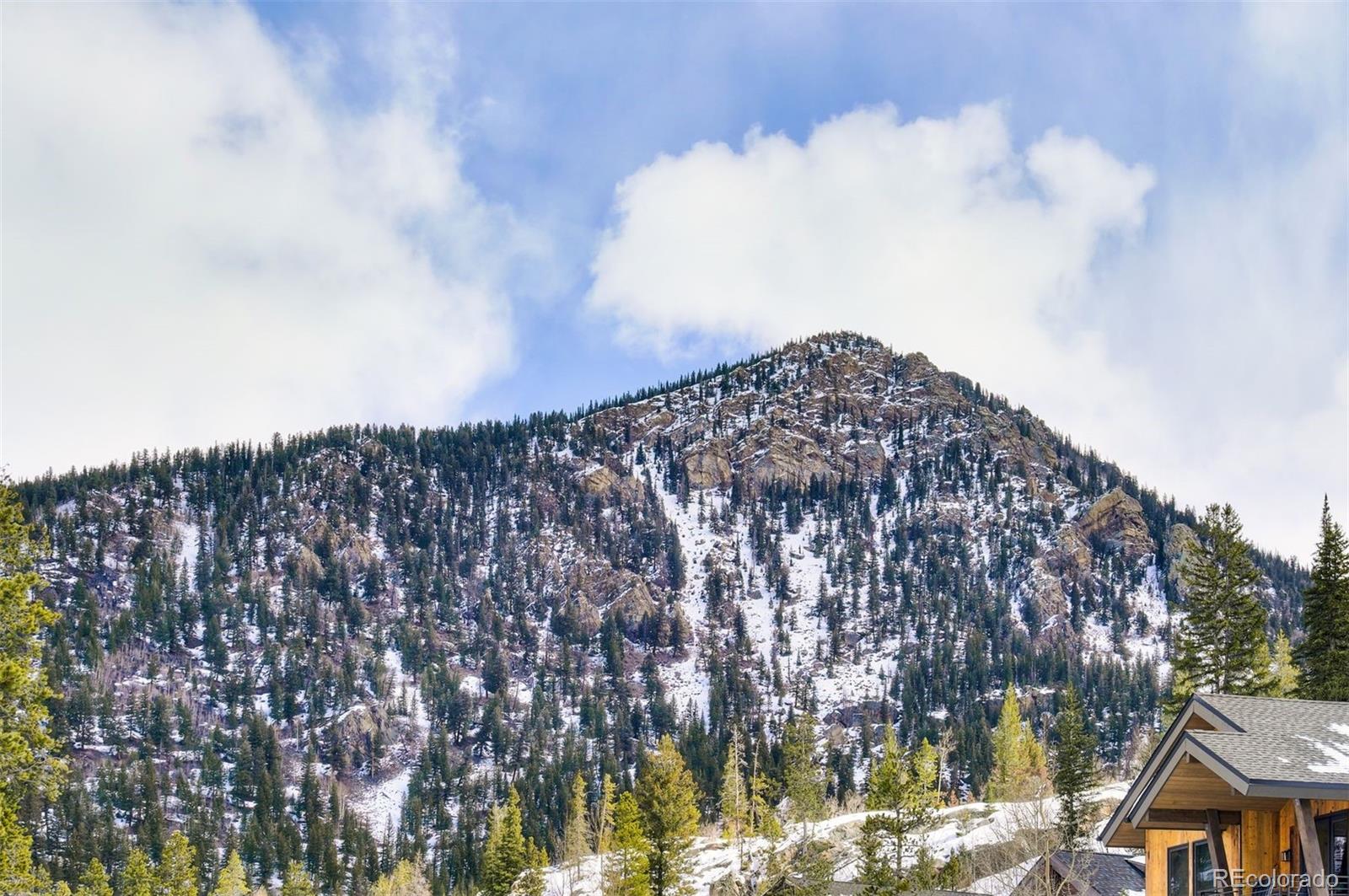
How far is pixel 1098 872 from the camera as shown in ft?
135

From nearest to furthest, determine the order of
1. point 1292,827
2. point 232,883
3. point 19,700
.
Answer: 1. point 1292,827
2. point 19,700
3. point 232,883

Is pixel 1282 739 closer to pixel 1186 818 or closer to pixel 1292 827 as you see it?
pixel 1292 827

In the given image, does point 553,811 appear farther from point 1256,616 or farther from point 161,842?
point 1256,616

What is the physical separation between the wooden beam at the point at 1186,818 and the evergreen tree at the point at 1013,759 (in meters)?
60.1

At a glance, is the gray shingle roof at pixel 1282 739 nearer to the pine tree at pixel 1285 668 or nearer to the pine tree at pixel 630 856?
the pine tree at pixel 1285 668

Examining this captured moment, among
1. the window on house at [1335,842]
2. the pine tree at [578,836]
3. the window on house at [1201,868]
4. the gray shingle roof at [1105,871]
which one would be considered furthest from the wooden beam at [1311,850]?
the pine tree at [578,836]

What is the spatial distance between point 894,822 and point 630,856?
18.9m

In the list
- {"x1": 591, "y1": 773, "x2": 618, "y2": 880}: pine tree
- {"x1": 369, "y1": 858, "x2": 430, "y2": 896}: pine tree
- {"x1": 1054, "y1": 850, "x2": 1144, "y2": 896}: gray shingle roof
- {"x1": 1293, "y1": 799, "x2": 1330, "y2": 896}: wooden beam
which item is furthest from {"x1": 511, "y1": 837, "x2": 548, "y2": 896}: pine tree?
{"x1": 1293, "y1": 799, "x2": 1330, "y2": 896}: wooden beam

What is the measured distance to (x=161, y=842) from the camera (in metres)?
145

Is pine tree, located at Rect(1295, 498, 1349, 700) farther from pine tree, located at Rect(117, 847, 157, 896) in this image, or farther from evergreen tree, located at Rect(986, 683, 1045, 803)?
pine tree, located at Rect(117, 847, 157, 896)

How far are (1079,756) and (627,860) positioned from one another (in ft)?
92.7

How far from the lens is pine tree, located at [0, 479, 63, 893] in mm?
22297

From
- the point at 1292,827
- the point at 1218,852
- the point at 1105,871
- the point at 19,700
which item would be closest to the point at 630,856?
the point at 1105,871

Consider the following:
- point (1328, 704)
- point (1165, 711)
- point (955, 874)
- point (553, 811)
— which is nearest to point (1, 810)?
point (1328, 704)
